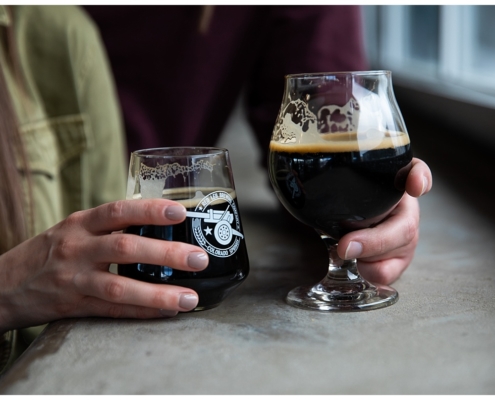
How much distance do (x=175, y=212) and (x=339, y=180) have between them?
21cm

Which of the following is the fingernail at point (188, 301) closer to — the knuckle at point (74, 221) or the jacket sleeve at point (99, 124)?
the knuckle at point (74, 221)

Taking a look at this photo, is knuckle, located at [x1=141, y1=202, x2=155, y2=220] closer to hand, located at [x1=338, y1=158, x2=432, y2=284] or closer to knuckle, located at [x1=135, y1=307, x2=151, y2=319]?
knuckle, located at [x1=135, y1=307, x2=151, y2=319]

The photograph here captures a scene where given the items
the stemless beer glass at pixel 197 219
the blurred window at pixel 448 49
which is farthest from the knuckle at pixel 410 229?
the blurred window at pixel 448 49

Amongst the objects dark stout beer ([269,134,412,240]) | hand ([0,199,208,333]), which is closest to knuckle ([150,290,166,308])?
hand ([0,199,208,333])

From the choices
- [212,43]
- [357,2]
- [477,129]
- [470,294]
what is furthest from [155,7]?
[470,294]

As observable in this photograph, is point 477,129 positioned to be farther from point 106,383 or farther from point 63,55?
point 106,383

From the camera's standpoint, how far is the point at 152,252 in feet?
2.53

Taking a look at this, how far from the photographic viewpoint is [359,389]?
60 centimetres

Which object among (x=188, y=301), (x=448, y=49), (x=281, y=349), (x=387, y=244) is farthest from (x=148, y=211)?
(x=448, y=49)

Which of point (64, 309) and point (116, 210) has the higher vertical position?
point (116, 210)

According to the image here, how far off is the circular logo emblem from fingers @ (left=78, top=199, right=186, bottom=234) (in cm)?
3

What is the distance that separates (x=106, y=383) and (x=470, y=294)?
505mm

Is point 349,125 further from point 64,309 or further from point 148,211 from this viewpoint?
point 64,309

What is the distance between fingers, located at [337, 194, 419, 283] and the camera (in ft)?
2.77
